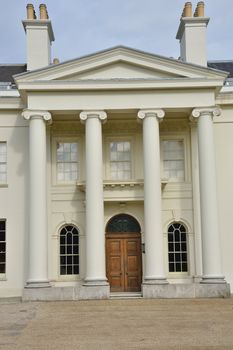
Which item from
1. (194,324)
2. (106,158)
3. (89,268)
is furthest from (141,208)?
(194,324)

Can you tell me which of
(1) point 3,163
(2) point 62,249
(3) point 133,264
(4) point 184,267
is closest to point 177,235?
(4) point 184,267

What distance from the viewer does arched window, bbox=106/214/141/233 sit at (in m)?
25.4

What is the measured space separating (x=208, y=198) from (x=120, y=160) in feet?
15.0

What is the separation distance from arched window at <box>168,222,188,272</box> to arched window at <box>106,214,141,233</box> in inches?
58.6

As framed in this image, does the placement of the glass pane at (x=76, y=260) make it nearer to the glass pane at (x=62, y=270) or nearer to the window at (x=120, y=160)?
the glass pane at (x=62, y=270)

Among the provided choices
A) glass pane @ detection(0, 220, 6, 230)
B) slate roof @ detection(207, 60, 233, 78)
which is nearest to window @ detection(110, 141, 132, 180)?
glass pane @ detection(0, 220, 6, 230)

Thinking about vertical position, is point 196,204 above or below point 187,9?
below

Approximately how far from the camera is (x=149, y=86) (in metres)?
23.3

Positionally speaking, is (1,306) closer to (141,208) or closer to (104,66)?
(141,208)

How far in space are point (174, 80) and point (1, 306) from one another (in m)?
10.6

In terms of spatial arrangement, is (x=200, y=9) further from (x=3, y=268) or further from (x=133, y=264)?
(x=3, y=268)

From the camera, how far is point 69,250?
25094 mm

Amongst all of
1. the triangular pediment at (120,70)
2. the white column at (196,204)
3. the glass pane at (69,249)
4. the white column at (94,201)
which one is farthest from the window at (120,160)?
the glass pane at (69,249)

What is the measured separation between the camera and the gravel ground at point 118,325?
12312 mm
